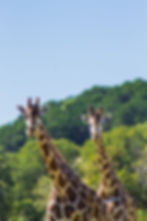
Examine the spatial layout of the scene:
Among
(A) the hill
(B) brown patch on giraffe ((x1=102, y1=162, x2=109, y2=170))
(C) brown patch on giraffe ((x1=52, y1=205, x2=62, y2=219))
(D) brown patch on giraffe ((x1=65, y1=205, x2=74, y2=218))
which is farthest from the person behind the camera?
(A) the hill

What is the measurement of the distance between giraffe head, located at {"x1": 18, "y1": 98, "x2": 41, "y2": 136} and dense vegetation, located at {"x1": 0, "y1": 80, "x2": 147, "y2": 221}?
19 centimetres

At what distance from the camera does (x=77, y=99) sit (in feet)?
268

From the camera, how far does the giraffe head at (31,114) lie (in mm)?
12734

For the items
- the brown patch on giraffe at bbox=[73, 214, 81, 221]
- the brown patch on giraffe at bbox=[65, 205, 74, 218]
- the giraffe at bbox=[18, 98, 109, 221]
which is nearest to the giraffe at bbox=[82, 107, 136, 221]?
the giraffe at bbox=[18, 98, 109, 221]

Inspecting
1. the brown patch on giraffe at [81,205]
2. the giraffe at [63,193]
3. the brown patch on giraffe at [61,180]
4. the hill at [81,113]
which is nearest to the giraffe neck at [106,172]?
the giraffe at [63,193]

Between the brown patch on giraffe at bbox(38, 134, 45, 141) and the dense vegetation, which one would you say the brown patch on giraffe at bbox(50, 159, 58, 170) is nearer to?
the brown patch on giraffe at bbox(38, 134, 45, 141)

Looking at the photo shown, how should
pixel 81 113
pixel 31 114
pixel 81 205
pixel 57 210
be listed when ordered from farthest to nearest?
1. pixel 81 113
2. pixel 81 205
3. pixel 57 210
4. pixel 31 114

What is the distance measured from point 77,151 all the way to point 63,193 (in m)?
→ 38.9

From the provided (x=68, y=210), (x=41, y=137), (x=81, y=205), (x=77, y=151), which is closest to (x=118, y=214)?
(x=81, y=205)

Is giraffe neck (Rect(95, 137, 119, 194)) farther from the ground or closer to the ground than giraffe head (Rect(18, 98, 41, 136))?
closer to the ground

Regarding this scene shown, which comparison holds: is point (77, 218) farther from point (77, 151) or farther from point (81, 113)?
point (81, 113)

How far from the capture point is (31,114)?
12.7 meters

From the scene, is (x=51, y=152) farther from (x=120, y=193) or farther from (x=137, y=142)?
(x=137, y=142)

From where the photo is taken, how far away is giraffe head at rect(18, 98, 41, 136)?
12.7 meters
